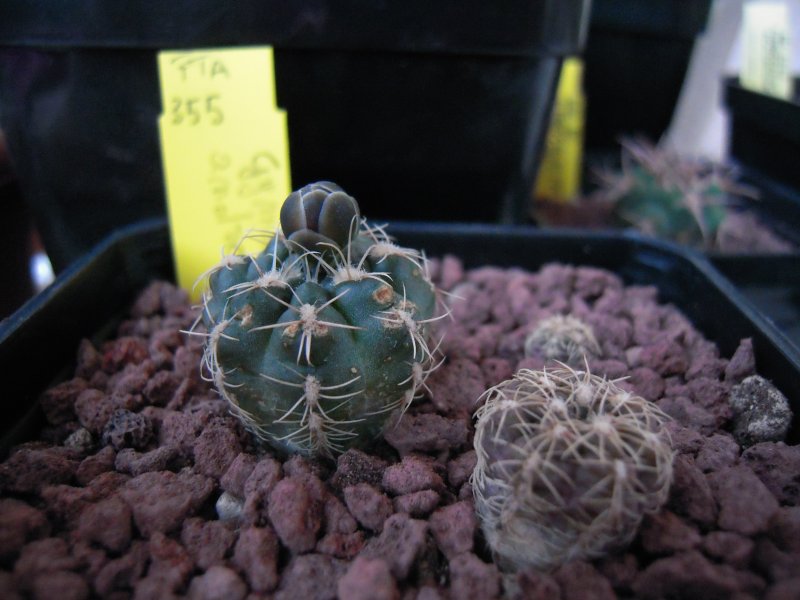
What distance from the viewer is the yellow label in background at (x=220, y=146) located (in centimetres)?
123

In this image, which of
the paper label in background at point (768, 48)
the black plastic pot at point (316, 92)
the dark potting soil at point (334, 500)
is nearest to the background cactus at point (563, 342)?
the dark potting soil at point (334, 500)

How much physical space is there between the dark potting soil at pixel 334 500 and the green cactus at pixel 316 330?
86mm

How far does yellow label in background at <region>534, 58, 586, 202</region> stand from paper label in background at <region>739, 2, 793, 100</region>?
48 cm

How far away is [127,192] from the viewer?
1458 millimetres

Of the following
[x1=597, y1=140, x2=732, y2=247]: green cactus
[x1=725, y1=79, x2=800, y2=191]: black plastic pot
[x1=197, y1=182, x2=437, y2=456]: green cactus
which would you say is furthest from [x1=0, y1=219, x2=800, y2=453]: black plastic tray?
[x1=725, y1=79, x2=800, y2=191]: black plastic pot

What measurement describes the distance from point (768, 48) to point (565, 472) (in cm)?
177

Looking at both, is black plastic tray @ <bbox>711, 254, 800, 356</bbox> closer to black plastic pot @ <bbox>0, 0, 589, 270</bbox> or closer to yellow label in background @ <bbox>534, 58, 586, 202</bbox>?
black plastic pot @ <bbox>0, 0, 589, 270</bbox>

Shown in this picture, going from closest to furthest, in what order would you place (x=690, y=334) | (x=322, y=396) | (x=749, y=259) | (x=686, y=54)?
(x=322, y=396), (x=690, y=334), (x=749, y=259), (x=686, y=54)

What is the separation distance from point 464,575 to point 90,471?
53 centimetres

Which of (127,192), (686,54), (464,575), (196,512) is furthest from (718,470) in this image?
(686,54)

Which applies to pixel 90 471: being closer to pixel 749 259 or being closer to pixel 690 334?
pixel 690 334

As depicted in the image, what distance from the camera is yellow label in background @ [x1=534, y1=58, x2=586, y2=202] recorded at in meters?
1.99

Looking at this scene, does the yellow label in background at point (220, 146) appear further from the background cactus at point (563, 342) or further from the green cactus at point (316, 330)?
the background cactus at point (563, 342)

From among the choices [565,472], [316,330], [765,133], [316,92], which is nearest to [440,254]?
[316,92]
